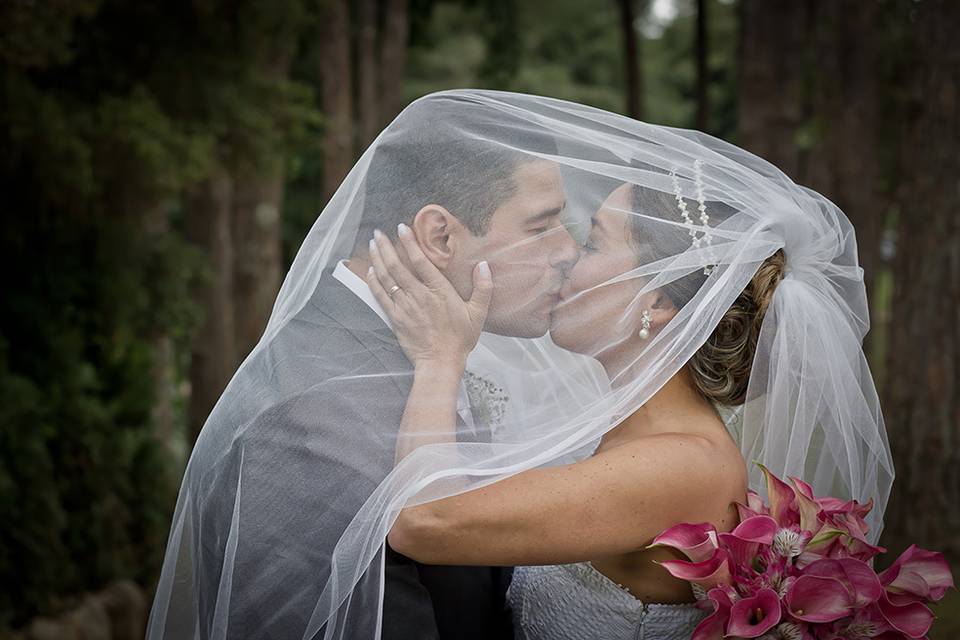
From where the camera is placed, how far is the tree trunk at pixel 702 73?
1145 cm

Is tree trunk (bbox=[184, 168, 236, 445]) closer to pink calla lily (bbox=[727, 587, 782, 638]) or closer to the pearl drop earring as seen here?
the pearl drop earring

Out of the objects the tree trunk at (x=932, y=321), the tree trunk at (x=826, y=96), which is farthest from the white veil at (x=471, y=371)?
the tree trunk at (x=826, y=96)

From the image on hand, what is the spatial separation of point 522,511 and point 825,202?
1.33 m

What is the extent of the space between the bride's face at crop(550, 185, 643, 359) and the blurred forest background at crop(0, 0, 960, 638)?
2441mm

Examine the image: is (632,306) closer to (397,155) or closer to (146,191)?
(397,155)

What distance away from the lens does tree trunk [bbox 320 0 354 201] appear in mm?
10234

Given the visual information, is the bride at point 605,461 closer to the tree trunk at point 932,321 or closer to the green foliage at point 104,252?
the tree trunk at point 932,321

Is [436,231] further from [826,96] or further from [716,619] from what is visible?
[826,96]

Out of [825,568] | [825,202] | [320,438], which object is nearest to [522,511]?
[320,438]

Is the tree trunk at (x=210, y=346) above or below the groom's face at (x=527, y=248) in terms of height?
below

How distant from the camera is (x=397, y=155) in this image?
2818mm

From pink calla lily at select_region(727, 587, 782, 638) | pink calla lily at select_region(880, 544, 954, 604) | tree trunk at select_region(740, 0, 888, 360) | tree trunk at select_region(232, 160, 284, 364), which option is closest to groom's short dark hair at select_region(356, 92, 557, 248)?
pink calla lily at select_region(727, 587, 782, 638)

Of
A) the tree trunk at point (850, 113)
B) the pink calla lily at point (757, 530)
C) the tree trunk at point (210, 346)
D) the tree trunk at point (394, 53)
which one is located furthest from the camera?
the tree trunk at point (394, 53)

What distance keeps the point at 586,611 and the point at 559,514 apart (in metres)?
0.59
